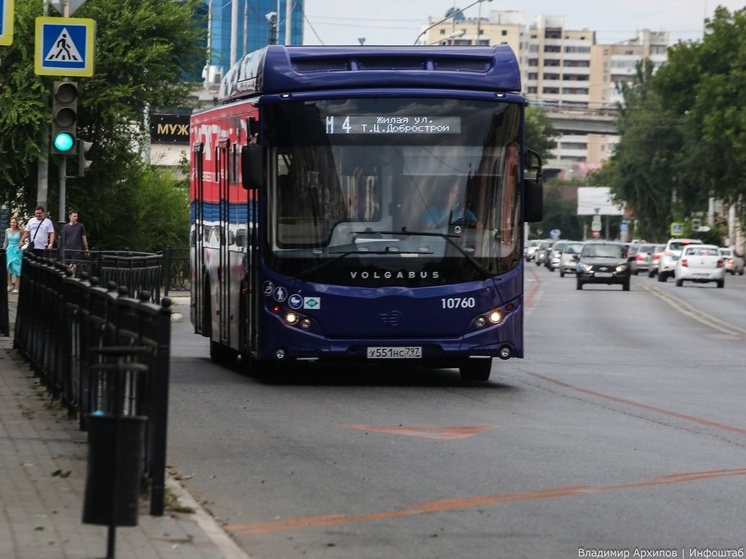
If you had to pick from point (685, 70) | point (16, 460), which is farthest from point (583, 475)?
point (685, 70)

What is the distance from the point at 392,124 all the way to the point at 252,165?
1.45 m

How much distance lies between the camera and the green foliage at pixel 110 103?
37281 millimetres

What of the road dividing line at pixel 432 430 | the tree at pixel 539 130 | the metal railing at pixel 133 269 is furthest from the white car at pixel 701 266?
the tree at pixel 539 130

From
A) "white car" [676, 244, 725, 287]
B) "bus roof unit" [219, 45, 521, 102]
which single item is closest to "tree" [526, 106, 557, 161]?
"white car" [676, 244, 725, 287]

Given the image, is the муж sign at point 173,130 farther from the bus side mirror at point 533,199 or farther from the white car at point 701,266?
the bus side mirror at point 533,199

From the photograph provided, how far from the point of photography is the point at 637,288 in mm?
61844

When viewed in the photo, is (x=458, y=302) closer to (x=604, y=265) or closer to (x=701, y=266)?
(x=604, y=265)

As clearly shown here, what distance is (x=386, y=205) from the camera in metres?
16.0

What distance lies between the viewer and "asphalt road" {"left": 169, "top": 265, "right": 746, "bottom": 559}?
26.8ft

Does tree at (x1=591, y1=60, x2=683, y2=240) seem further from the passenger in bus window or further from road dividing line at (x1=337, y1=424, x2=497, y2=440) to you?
road dividing line at (x1=337, y1=424, x2=497, y2=440)

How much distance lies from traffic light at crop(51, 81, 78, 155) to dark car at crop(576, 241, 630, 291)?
41.5 meters

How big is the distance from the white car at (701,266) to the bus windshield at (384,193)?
51.6 metres

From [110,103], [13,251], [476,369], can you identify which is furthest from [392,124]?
[110,103]

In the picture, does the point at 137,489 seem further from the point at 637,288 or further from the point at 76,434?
the point at 637,288
